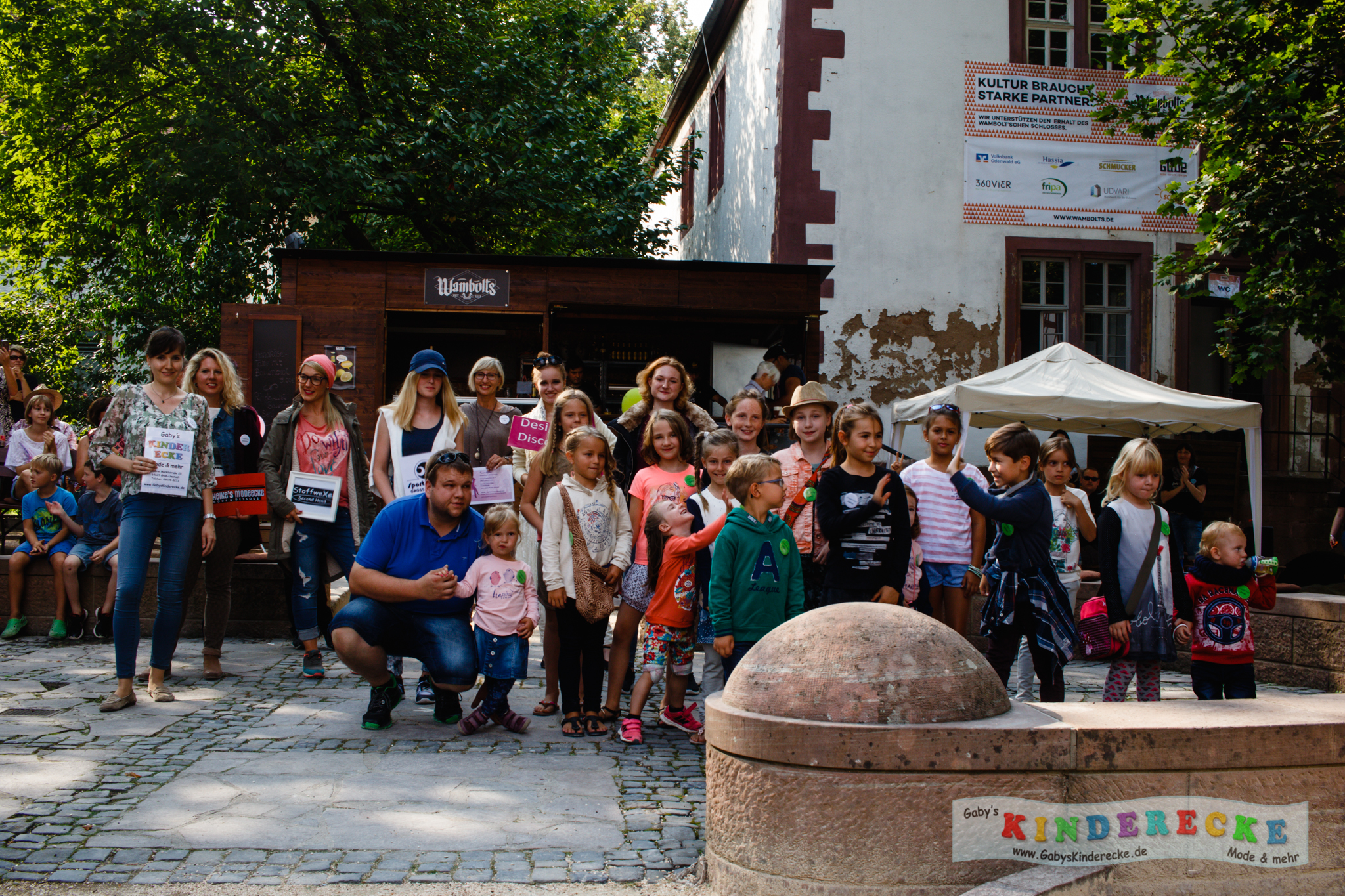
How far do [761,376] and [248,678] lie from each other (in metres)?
6.22

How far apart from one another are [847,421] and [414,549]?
2250mm

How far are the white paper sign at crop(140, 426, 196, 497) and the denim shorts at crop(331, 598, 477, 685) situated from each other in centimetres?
138

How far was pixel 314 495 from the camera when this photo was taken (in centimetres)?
641

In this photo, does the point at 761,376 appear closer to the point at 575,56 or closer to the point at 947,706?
the point at 947,706

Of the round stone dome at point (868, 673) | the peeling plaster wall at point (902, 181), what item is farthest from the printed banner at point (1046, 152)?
the round stone dome at point (868, 673)

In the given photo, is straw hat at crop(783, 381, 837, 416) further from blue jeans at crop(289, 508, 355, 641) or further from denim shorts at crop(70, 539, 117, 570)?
denim shorts at crop(70, 539, 117, 570)

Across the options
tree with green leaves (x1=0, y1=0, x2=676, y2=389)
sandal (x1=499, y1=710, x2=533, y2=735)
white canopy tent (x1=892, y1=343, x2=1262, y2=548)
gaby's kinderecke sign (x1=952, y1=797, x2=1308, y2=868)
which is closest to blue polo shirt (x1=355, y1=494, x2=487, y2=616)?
sandal (x1=499, y1=710, x2=533, y2=735)

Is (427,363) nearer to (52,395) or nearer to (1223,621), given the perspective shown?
(1223,621)

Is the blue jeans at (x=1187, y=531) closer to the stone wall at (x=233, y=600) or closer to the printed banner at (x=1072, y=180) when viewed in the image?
the printed banner at (x=1072, y=180)

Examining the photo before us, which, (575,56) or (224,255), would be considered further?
(575,56)

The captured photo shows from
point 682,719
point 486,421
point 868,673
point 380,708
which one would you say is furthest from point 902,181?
point 868,673

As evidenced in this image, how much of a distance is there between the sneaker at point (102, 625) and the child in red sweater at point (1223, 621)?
725 cm

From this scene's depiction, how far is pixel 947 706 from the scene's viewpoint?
3100 millimetres

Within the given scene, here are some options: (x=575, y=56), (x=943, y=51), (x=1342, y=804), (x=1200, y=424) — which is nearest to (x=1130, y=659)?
(x=1342, y=804)
